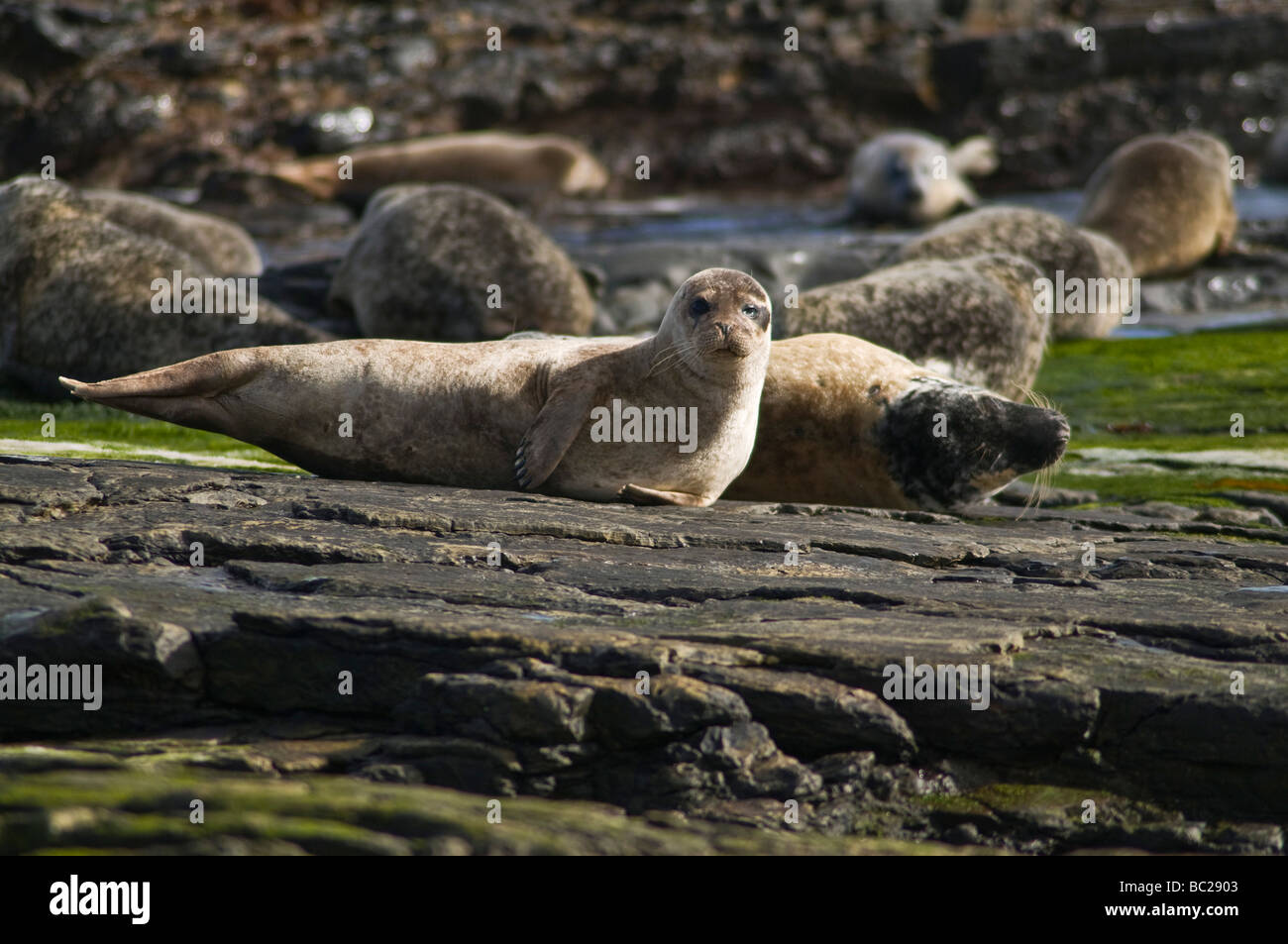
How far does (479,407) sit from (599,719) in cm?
282

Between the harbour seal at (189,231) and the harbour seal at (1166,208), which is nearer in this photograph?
the harbour seal at (189,231)

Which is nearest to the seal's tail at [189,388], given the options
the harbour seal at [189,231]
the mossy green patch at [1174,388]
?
the mossy green patch at [1174,388]

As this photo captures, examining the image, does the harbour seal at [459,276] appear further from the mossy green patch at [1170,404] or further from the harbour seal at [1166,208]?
the harbour seal at [1166,208]

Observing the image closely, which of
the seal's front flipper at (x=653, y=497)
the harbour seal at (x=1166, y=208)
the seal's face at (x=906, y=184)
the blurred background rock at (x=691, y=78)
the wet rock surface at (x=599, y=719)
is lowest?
the wet rock surface at (x=599, y=719)

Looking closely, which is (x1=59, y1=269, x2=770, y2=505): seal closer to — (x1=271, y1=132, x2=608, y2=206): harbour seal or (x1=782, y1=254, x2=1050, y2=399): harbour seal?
(x1=782, y1=254, x2=1050, y2=399): harbour seal

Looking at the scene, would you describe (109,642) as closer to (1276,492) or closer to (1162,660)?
(1162,660)

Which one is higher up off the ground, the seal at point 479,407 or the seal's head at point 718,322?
the seal's head at point 718,322

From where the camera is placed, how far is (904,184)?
71.8 ft

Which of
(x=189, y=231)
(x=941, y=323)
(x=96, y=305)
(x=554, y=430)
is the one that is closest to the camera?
(x=554, y=430)

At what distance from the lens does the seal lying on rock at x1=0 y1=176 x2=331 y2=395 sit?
10000mm

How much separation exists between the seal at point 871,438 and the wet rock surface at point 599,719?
2523 millimetres

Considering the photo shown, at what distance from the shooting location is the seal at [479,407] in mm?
6066

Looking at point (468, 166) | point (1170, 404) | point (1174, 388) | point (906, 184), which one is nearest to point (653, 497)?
point (1170, 404)

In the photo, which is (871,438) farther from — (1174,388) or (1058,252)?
(1058,252)
